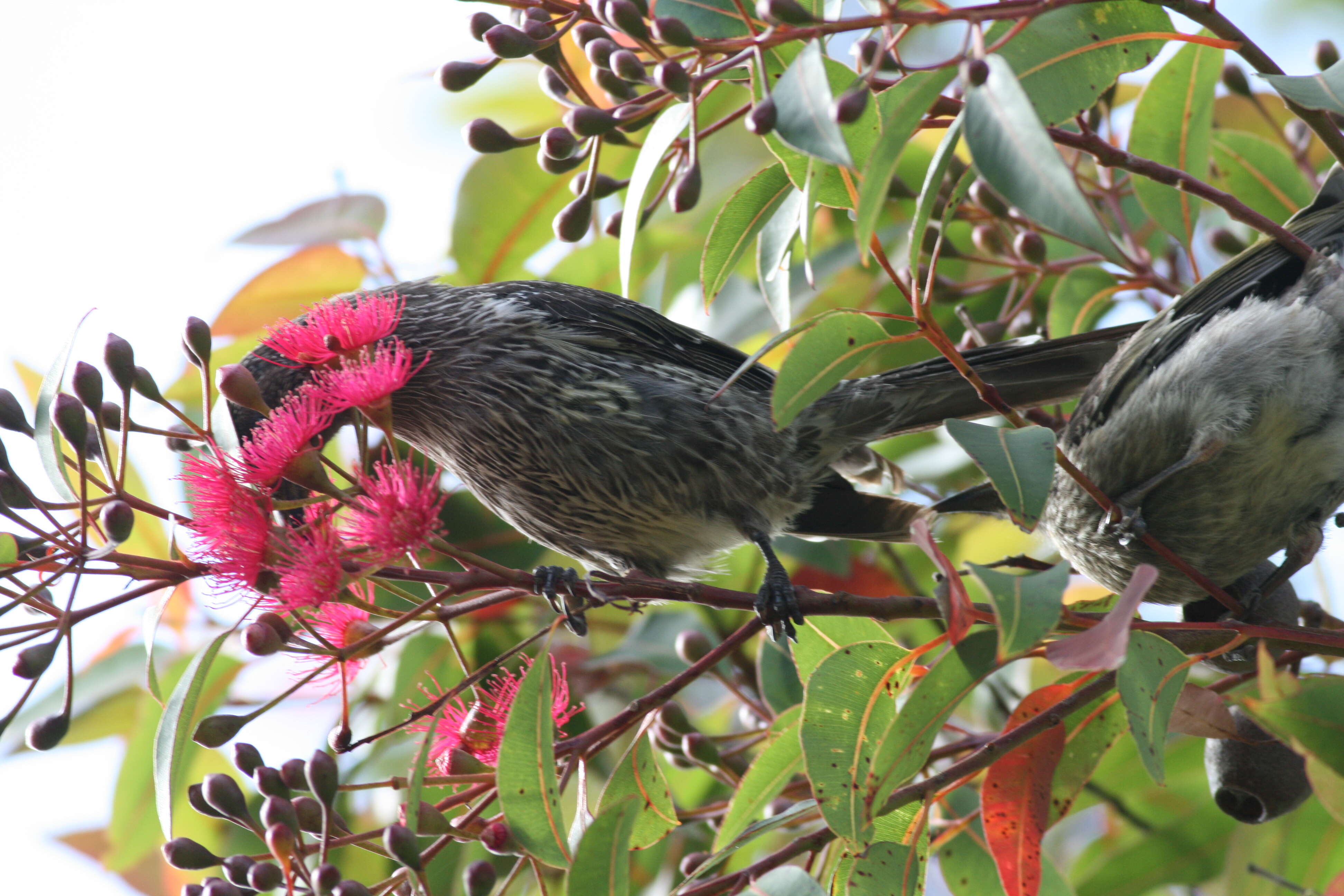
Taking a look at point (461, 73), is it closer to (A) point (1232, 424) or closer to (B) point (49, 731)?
(B) point (49, 731)

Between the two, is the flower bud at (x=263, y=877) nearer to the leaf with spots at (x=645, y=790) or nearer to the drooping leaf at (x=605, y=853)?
the drooping leaf at (x=605, y=853)

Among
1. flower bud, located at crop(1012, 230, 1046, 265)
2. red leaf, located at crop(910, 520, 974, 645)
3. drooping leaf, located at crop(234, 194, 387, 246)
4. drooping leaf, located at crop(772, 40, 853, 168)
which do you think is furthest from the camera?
drooping leaf, located at crop(234, 194, 387, 246)

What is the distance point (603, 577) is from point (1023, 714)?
72cm

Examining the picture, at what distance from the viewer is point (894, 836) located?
1.80 metres

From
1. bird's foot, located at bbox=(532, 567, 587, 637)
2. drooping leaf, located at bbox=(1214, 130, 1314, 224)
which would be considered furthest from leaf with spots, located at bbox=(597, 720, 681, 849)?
drooping leaf, located at bbox=(1214, 130, 1314, 224)

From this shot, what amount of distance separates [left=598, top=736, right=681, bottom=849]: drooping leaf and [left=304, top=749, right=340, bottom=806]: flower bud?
0.56 m

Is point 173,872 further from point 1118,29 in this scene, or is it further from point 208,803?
point 1118,29

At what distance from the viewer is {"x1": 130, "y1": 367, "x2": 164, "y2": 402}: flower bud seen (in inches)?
66.9

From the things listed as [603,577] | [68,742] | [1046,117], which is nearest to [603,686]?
[603,577]

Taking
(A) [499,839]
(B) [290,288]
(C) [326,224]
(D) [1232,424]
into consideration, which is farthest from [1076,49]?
(B) [290,288]

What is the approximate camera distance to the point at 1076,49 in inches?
63.3

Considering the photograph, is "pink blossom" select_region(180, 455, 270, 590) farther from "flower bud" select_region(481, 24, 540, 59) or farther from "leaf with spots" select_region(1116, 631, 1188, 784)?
"leaf with spots" select_region(1116, 631, 1188, 784)

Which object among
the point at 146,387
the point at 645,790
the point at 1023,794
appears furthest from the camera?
the point at 645,790

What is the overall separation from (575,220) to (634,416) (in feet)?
2.24
